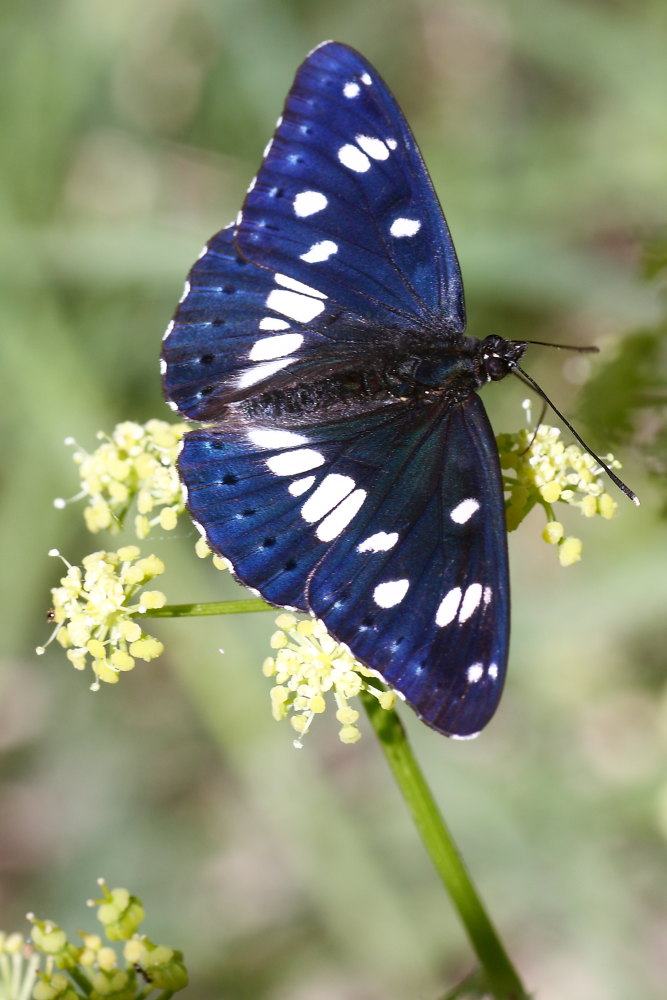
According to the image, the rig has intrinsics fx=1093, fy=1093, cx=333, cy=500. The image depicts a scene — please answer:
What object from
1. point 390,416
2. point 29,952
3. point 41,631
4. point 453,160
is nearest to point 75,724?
point 41,631

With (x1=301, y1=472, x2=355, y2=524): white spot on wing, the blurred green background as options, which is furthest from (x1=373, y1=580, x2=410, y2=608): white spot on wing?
the blurred green background

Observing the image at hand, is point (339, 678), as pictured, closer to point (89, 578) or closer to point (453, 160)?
point (89, 578)

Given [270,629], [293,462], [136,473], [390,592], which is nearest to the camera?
[390,592]

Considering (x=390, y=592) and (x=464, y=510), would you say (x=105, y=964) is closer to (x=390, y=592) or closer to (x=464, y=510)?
(x=390, y=592)

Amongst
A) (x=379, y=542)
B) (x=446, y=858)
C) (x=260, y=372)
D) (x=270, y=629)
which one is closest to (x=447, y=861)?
(x=446, y=858)

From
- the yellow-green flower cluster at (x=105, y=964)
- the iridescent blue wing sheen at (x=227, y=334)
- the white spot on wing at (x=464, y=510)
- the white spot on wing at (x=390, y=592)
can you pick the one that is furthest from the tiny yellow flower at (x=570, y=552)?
the yellow-green flower cluster at (x=105, y=964)

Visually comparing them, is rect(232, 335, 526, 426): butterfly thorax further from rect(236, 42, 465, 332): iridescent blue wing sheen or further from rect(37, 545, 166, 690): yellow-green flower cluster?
rect(37, 545, 166, 690): yellow-green flower cluster
